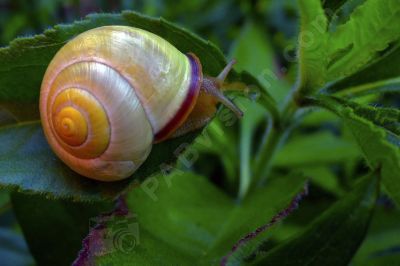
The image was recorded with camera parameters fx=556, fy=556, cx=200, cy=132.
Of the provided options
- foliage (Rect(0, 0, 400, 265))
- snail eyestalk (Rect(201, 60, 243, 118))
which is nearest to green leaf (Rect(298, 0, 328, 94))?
foliage (Rect(0, 0, 400, 265))

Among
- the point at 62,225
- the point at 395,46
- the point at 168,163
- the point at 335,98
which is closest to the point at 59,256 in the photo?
the point at 62,225

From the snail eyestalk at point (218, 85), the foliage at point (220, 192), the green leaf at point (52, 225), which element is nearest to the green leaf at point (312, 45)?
the foliage at point (220, 192)

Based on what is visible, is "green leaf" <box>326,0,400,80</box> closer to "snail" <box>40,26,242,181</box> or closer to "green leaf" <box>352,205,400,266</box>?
"snail" <box>40,26,242,181</box>

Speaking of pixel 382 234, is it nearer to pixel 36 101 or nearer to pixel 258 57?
pixel 258 57

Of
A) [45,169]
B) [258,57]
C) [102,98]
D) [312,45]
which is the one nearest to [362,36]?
[312,45]

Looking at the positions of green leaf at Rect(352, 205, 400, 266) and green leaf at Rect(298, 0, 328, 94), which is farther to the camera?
green leaf at Rect(352, 205, 400, 266)

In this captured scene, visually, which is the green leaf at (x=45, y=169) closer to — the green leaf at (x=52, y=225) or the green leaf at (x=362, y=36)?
the green leaf at (x=52, y=225)
